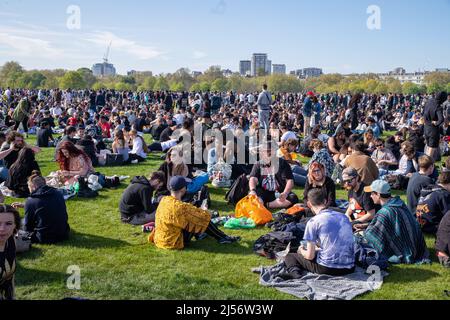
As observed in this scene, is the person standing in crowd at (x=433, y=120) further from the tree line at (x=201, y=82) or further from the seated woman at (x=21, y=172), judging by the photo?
the tree line at (x=201, y=82)

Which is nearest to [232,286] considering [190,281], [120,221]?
[190,281]

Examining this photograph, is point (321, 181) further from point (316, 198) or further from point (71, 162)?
point (71, 162)

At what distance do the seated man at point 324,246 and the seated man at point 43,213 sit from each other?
3192 mm

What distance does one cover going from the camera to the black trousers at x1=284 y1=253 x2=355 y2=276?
505 cm

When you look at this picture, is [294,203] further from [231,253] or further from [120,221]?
[120,221]

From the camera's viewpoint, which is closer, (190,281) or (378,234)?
(190,281)

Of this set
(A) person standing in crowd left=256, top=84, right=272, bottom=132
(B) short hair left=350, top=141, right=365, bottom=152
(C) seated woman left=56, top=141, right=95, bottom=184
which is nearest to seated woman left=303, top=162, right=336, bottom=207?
(B) short hair left=350, top=141, right=365, bottom=152

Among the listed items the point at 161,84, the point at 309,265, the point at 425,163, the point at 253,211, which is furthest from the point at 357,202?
the point at 161,84

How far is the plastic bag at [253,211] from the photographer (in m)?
7.18

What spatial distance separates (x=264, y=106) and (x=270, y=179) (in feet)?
31.1
